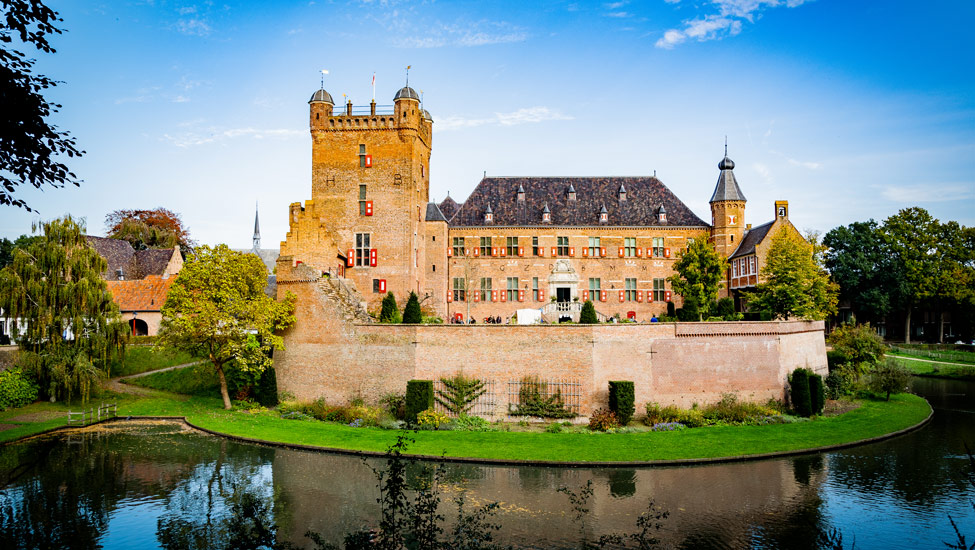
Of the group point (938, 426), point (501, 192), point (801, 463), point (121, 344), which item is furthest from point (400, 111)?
point (938, 426)

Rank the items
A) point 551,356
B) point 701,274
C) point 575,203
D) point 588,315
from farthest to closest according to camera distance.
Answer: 1. point 575,203
2. point 701,274
3. point 588,315
4. point 551,356

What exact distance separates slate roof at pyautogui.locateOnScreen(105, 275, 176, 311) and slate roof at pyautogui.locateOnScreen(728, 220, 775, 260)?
34.3 meters

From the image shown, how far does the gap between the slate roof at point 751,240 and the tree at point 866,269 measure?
1277cm

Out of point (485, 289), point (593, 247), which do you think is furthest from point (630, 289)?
point (485, 289)

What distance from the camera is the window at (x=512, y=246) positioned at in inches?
1586

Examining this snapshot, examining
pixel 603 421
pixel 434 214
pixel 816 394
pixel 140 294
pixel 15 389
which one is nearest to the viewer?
pixel 603 421

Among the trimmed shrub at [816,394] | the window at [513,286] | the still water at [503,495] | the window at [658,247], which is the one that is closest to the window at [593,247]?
the window at [658,247]

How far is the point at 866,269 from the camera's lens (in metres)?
47.4

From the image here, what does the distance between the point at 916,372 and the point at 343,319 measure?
34.5 metres

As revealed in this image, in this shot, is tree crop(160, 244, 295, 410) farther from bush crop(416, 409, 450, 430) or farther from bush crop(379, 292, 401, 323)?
bush crop(416, 409, 450, 430)

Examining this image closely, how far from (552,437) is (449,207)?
23165 mm

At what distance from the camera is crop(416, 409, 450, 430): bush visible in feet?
A: 74.9

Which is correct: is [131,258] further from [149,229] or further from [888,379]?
[888,379]

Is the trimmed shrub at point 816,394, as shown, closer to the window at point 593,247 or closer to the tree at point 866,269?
the window at point 593,247
